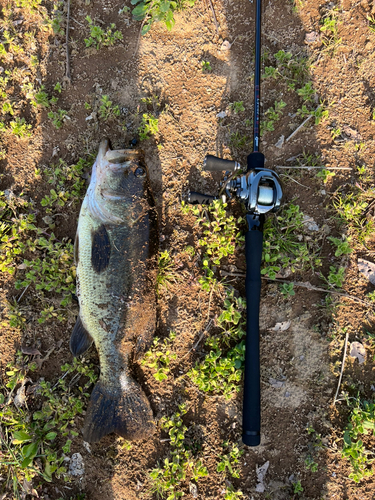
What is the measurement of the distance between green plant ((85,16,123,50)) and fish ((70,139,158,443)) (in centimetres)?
145

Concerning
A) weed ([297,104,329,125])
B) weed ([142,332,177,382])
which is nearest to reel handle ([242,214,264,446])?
weed ([142,332,177,382])

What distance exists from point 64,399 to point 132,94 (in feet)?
12.1

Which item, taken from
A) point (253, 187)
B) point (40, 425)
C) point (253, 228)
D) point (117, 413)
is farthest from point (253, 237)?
point (40, 425)

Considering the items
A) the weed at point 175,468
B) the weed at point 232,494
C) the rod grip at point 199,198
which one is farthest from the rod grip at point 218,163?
the weed at point 232,494

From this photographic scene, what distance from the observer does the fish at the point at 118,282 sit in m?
3.17

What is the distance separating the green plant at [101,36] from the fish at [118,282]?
1454 millimetres

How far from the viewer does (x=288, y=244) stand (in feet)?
12.0

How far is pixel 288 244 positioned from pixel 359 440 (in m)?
2.26

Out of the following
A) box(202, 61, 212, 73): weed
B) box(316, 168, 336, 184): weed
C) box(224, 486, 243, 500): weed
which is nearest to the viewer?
box(224, 486, 243, 500): weed

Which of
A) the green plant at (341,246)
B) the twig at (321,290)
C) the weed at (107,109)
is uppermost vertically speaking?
the weed at (107,109)

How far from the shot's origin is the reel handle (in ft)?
9.84

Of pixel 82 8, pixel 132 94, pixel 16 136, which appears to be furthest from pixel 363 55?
pixel 16 136

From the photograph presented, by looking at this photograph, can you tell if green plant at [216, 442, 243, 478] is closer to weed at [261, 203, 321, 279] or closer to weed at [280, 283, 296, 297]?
weed at [280, 283, 296, 297]

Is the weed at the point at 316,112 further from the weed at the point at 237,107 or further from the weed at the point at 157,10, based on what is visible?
the weed at the point at 157,10
